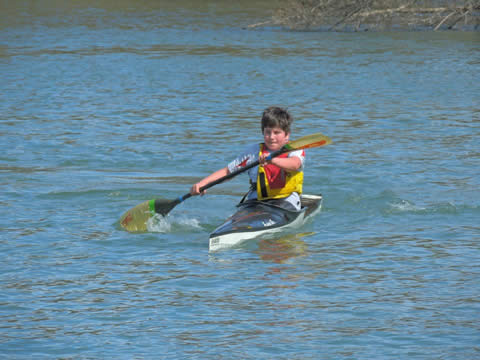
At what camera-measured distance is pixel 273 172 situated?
787cm

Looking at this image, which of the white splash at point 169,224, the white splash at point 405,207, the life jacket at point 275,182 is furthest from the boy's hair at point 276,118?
the white splash at point 405,207

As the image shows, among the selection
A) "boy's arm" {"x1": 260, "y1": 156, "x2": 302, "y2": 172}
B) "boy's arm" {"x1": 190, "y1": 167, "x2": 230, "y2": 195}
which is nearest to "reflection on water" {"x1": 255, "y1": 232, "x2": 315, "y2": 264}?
"boy's arm" {"x1": 260, "y1": 156, "x2": 302, "y2": 172}

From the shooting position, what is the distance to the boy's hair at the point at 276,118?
288 inches

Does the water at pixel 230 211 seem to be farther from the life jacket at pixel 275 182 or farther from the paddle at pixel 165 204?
the life jacket at pixel 275 182

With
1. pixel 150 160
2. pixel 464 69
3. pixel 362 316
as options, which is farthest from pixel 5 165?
pixel 464 69

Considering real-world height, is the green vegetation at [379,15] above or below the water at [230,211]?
above

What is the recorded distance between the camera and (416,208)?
876cm

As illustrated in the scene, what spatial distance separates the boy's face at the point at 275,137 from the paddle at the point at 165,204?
0.07 meters

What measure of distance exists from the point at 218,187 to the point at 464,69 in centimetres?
1070

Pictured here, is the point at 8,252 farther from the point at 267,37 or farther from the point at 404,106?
the point at 267,37

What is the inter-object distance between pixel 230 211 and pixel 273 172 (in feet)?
3.99

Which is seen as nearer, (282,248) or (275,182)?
(282,248)

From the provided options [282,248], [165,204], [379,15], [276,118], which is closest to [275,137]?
[276,118]

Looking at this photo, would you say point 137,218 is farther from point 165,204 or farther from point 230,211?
point 230,211
